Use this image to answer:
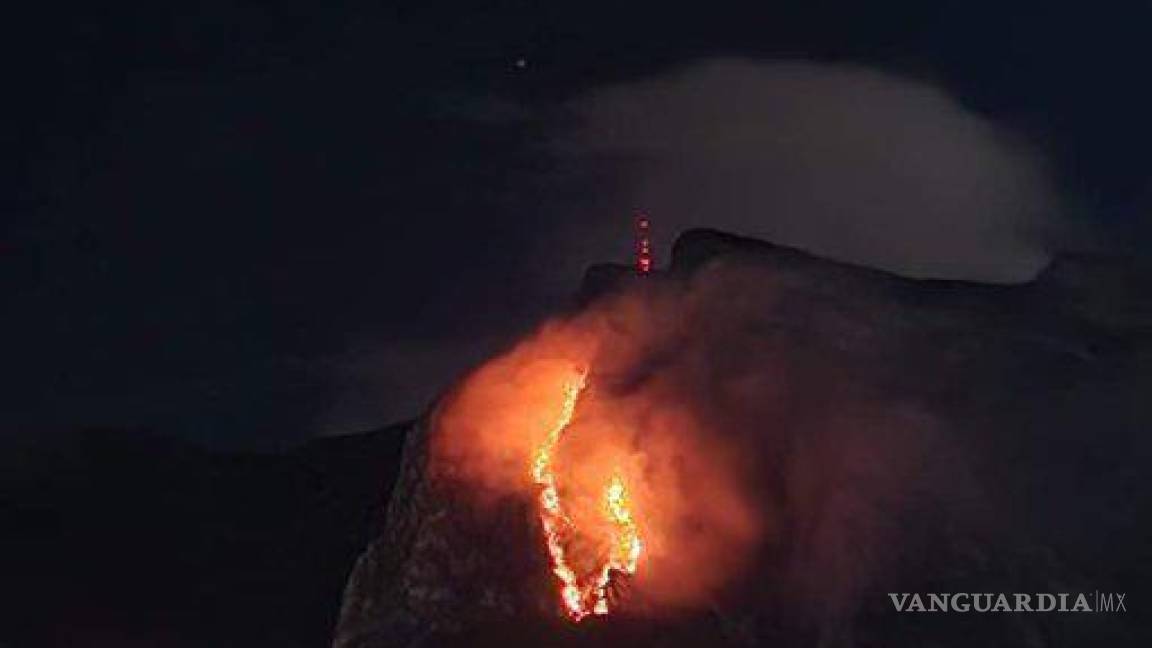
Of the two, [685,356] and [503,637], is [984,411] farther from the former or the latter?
[503,637]

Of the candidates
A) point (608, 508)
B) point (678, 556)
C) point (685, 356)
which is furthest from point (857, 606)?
point (685, 356)

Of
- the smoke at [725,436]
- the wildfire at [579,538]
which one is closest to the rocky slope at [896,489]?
the smoke at [725,436]

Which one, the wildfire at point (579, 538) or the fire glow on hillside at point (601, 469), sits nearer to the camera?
the wildfire at point (579, 538)

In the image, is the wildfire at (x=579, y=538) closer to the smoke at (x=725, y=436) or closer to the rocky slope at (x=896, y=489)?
the smoke at (x=725, y=436)

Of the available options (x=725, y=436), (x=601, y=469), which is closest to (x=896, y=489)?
(x=725, y=436)

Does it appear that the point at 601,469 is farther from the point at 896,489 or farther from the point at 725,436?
the point at 896,489
